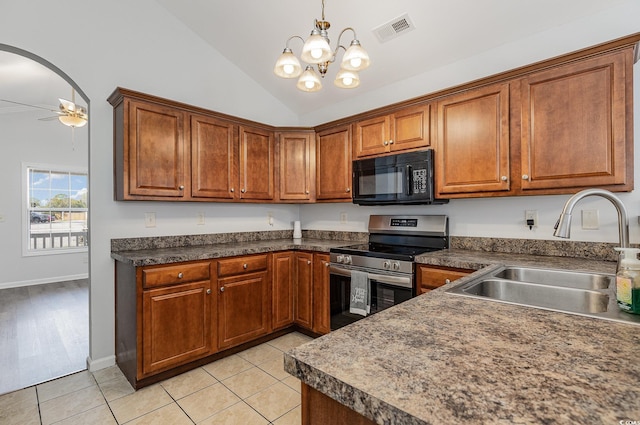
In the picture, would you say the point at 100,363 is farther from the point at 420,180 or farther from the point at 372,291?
the point at 420,180

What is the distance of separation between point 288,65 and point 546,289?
1822 millimetres

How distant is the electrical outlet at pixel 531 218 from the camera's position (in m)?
2.36

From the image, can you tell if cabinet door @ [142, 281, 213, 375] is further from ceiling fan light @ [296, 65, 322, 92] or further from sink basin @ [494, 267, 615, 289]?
sink basin @ [494, 267, 615, 289]

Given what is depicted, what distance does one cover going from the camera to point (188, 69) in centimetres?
315

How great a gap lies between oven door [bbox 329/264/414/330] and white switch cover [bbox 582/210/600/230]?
3.99ft

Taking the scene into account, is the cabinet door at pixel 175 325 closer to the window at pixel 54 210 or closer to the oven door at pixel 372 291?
the oven door at pixel 372 291

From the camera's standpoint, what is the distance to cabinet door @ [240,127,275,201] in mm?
3209

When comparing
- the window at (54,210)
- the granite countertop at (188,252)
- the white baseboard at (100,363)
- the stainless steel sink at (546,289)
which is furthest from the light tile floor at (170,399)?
the window at (54,210)

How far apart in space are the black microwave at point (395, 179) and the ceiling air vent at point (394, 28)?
993mm

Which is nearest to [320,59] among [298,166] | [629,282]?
[629,282]

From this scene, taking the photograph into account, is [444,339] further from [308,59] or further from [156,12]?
[156,12]

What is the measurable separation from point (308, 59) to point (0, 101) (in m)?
5.56

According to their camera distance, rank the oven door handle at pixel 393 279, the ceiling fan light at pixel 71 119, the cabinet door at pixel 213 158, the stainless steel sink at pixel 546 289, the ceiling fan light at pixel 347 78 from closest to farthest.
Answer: the stainless steel sink at pixel 546 289 < the ceiling fan light at pixel 347 78 < the oven door handle at pixel 393 279 < the cabinet door at pixel 213 158 < the ceiling fan light at pixel 71 119

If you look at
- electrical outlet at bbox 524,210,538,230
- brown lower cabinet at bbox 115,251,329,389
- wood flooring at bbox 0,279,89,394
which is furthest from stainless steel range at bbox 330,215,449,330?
wood flooring at bbox 0,279,89,394
